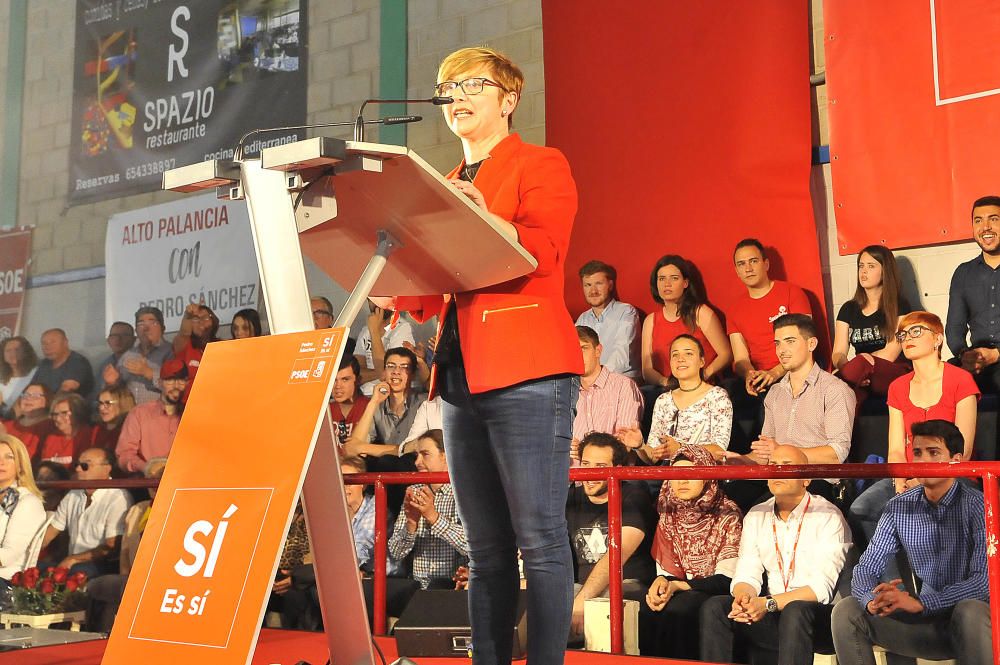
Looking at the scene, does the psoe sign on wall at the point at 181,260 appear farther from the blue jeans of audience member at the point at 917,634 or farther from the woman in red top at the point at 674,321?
the blue jeans of audience member at the point at 917,634

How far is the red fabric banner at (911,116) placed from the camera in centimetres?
430

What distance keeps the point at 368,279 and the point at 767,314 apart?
133 inches

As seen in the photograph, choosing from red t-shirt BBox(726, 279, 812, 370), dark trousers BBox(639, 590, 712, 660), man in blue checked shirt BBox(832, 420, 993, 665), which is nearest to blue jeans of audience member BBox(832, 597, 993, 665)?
man in blue checked shirt BBox(832, 420, 993, 665)

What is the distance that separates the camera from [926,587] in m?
2.84

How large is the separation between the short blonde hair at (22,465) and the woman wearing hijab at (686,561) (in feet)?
10.0

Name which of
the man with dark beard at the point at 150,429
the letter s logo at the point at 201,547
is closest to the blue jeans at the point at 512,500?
the letter s logo at the point at 201,547

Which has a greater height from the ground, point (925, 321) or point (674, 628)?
point (925, 321)

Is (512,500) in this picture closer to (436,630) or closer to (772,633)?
(436,630)

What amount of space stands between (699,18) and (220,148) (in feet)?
10.7

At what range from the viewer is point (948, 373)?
12.3ft

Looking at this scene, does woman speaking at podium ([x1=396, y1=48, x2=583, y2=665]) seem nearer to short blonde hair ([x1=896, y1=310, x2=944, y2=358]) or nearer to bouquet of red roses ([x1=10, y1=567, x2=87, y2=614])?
short blonde hair ([x1=896, y1=310, x2=944, y2=358])

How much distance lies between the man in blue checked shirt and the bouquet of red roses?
11.0 ft

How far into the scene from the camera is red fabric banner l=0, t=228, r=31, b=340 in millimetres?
7887

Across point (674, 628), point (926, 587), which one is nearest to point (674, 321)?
point (674, 628)
